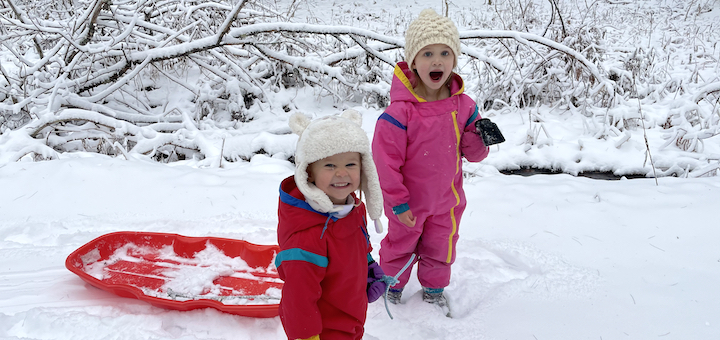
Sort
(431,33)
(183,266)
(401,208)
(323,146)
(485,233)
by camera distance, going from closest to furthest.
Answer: (323,146) < (431,33) < (401,208) < (183,266) < (485,233)

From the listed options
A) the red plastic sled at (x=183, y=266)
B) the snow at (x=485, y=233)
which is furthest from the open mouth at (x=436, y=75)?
the red plastic sled at (x=183, y=266)

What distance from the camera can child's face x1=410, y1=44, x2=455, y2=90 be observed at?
5.80ft

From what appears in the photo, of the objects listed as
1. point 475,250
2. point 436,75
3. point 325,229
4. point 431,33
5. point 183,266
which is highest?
point 431,33

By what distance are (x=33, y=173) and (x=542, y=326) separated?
366 cm

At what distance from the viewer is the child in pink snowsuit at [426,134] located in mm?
1779

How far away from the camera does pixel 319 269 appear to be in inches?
52.2

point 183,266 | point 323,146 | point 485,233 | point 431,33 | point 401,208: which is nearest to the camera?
point 323,146

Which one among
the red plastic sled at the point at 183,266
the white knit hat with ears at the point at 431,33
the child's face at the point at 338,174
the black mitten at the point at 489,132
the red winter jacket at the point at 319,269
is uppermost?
the white knit hat with ears at the point at 431,33

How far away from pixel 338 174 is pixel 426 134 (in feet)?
2.09

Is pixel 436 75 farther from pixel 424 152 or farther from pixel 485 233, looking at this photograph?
pixel 485 233

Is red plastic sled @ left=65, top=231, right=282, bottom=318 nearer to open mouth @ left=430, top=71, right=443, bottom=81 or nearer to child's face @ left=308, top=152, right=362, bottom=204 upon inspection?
child's face @ left=308, top=152, right=362, bottom=204

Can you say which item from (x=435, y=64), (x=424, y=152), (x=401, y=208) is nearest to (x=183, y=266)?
(x=401, y=208)

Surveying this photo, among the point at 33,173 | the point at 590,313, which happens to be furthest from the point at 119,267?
the point at 590,313

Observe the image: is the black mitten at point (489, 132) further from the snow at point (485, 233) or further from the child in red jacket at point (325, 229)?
the snow at point (485, 233)
